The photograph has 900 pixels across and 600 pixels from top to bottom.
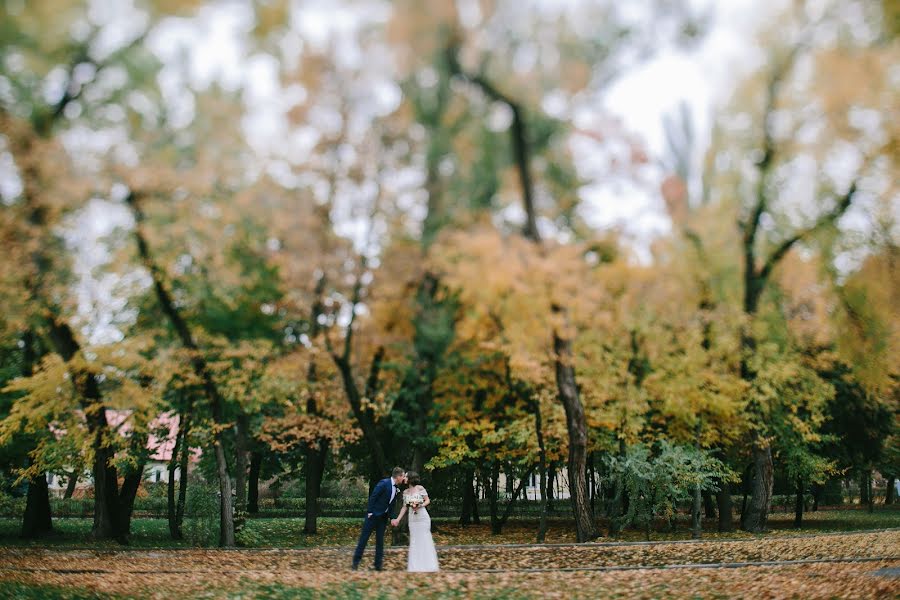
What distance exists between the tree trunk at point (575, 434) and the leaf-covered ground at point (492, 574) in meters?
2.26

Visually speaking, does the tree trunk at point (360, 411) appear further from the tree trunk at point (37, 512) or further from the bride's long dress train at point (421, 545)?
the tree trunk at point (37, 512)

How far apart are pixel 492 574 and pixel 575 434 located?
5743mm

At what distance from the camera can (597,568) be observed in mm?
11227

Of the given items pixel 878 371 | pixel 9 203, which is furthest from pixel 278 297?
pixel 878 371

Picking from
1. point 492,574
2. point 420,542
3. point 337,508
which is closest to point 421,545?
point 420,542

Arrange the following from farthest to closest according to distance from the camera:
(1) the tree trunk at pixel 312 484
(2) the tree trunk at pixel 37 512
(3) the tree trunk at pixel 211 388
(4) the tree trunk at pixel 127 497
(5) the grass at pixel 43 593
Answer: (1) the tree trunk at pixel 312 484
(2) the tree trunk at pixel 37 512
(4) the tree trunk at pixel 127 497
(3) the tree trunk at pixel 211 388
(5) the grass at pixel 43 593

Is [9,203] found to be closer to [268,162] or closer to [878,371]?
[268,162]

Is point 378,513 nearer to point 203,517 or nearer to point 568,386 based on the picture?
point 568,386

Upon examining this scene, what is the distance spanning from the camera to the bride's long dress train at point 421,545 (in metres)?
11.9

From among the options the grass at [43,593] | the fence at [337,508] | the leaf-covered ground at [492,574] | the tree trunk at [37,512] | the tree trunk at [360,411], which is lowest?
the fence at [337,508]

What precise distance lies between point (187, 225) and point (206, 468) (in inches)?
881

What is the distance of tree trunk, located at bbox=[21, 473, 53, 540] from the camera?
76.9ft

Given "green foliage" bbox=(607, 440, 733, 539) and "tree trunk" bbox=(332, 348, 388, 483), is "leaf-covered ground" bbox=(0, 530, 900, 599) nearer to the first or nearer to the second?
"tree trunk" bbox=(332, 348, 388, 483)

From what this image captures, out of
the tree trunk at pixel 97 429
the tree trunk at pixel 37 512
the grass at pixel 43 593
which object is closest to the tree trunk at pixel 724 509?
the tree trunk at pixel 97 429
